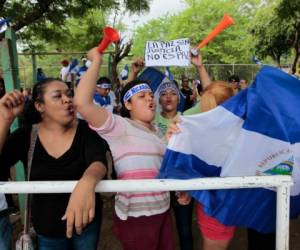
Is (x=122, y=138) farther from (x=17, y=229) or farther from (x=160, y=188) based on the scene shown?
(x=17, y=229)

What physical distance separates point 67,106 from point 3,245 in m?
0.78

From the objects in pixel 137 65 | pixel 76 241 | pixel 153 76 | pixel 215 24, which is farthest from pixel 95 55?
pixel 215 24

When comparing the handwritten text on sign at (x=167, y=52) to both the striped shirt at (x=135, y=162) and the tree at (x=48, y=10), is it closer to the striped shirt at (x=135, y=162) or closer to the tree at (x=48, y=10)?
the striped shirt at (x=135, y=162)

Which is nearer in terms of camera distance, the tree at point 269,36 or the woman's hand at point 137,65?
the woman's hand at point 137,65

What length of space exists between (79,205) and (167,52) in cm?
215

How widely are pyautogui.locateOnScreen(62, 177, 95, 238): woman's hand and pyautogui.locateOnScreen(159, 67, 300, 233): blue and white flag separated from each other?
1.41 feet

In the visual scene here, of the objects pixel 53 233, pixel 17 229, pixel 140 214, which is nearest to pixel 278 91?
pixel 140 214

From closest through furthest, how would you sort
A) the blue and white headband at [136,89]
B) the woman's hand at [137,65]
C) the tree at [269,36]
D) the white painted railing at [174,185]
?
the white painted railing at [174,185] < the blue and white headband at [136,89] < the woman's hand at [137,65] < the tree at [269,36]

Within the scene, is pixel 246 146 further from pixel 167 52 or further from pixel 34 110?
pixel 167 52

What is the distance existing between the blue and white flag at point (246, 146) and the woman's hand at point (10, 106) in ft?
2.54

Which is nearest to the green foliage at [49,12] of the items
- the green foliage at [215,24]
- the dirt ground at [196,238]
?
the dirt ground at [196,238]

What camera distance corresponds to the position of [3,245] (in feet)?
6.23

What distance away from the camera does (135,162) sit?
74.8 inches

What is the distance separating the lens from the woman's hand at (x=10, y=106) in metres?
1.79
